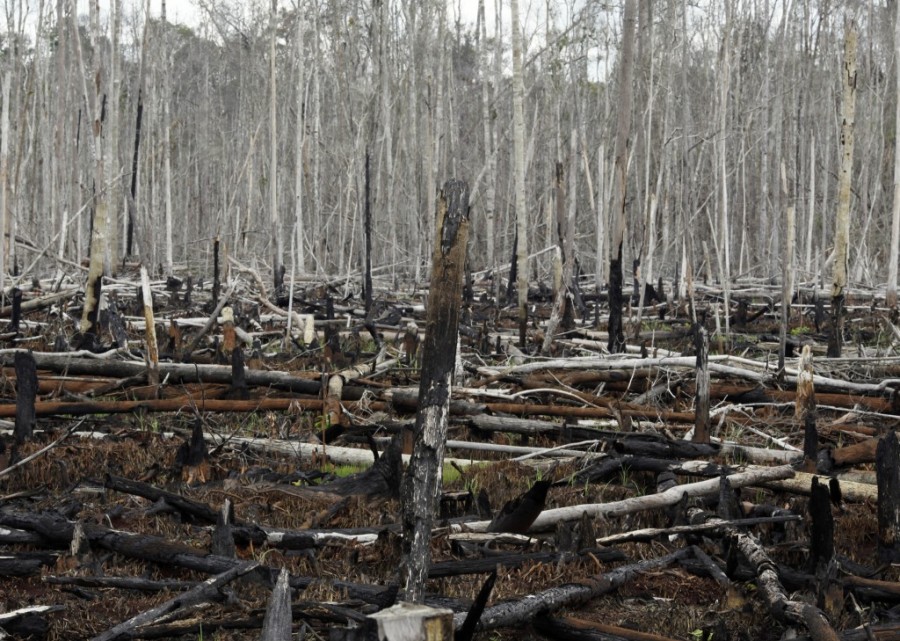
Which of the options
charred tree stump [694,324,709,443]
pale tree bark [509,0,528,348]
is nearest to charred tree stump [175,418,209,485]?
charred tree stump [694,324,709,443]

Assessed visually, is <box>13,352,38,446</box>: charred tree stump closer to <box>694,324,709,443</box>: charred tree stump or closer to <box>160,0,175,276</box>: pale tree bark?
<box>694,324,709,443</box>: charred tree stump

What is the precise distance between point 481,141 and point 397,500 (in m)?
20.6

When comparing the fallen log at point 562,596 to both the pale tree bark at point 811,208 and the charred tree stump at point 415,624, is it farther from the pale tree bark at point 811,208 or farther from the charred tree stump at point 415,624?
the pale tree bark at point 811,208

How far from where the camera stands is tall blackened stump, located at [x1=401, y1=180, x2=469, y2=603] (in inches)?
113

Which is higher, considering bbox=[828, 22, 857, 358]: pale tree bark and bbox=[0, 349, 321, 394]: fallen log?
bbox=[828, 22, 857, 358]: pale tree bark

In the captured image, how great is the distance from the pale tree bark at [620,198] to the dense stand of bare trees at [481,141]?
3.08 metres

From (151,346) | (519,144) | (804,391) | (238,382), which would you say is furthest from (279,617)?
(519,144)

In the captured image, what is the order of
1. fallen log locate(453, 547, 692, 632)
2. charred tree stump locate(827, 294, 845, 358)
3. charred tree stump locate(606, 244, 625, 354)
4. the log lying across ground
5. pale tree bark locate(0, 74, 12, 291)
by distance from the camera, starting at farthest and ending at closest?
pale tree bark locate(0, 74, 12, 291), charred tree stump locate(827, 294, 845, 358), charred tree stump locate(606, 244, 625, 354), the log lying across ground, fallen log locate(453, 547, 692, 632)

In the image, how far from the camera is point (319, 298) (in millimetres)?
13055

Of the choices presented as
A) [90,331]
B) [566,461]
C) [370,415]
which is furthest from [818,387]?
[90,331]

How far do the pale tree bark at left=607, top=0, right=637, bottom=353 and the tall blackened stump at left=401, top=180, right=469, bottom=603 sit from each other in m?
5.49

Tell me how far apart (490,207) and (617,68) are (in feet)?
23.5

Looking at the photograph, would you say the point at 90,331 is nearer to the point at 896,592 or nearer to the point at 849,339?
the point at 896,592

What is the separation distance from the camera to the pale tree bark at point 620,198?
332 inches
